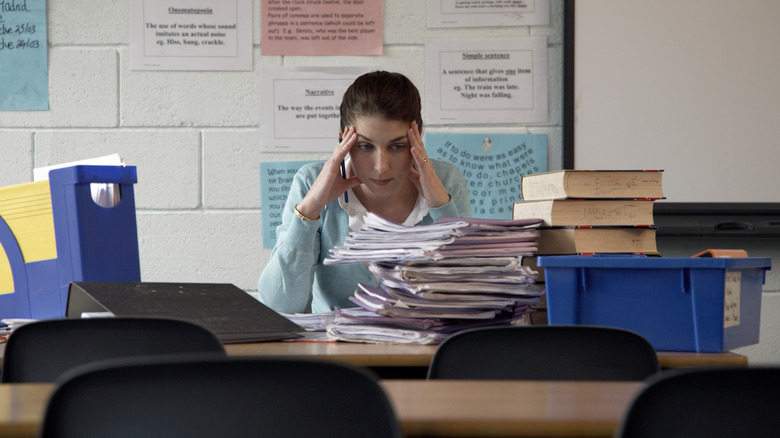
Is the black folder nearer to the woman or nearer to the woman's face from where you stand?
the woman

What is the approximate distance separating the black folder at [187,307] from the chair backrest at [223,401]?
2.51 ft

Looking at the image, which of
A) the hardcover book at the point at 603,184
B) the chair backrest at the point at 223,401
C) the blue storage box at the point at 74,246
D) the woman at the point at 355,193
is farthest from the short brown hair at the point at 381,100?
the chair backrest at the point at 223,401

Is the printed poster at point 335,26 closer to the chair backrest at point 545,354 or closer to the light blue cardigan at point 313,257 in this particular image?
the light blue cardigan at point 313,257

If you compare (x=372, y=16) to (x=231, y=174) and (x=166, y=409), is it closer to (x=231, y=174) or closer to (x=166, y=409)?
(x=231, y=174)

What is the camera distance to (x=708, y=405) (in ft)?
2.20

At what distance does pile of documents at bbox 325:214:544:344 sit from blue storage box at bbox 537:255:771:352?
8 centimetres

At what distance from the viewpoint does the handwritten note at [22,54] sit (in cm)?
290

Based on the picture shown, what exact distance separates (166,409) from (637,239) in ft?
4.25

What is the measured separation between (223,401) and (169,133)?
2.42 metres

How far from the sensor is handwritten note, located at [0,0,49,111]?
290 centimetres

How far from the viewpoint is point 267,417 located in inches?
25.6

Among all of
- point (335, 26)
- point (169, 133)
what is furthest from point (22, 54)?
point (335, 26)

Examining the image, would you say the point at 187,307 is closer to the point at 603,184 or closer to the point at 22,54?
the point at 603,184

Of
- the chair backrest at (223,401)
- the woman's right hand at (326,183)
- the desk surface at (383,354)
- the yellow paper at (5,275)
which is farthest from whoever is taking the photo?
the woman's right hand at (326,183)
